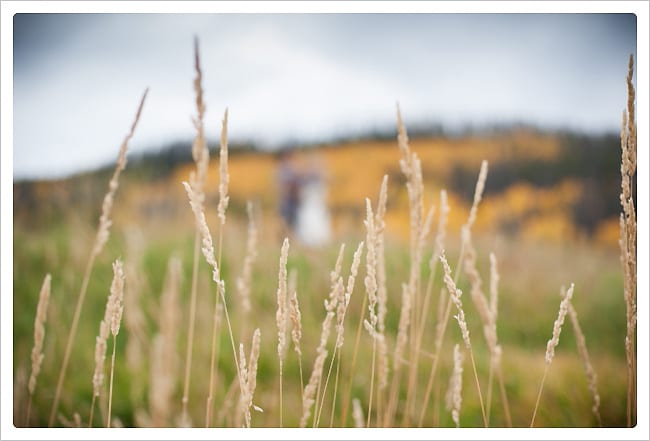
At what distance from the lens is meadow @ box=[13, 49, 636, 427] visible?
1.41 metres

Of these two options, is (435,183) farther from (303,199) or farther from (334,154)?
(303,199)

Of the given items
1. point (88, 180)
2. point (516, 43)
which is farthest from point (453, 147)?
point (88, 180)

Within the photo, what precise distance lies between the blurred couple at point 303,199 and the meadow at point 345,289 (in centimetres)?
4

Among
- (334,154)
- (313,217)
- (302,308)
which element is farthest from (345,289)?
(334,154)

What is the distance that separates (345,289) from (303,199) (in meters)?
0.34

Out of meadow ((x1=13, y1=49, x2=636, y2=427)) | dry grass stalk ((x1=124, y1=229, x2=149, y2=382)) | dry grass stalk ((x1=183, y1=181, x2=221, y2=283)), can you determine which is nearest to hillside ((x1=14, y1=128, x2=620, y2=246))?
meadow ((x1=13, y1=49, x2=636, y2=427))

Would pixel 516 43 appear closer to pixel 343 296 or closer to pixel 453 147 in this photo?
pixel 453 147

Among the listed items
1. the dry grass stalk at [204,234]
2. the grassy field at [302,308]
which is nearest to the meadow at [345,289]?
the grassy field at [302,308]

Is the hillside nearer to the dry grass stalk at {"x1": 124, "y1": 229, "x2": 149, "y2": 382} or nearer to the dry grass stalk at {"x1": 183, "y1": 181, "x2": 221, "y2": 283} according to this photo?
the dry grass stalk at {"x1": 124, "y1": 229, "x2": 149, "y2": 382}

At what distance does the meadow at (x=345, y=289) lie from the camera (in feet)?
4.61

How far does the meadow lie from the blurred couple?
4 cm

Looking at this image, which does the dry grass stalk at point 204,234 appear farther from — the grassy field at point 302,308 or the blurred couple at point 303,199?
the blurred couple at point 303,199

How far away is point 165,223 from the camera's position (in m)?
1.61

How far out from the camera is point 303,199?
1.63 m
